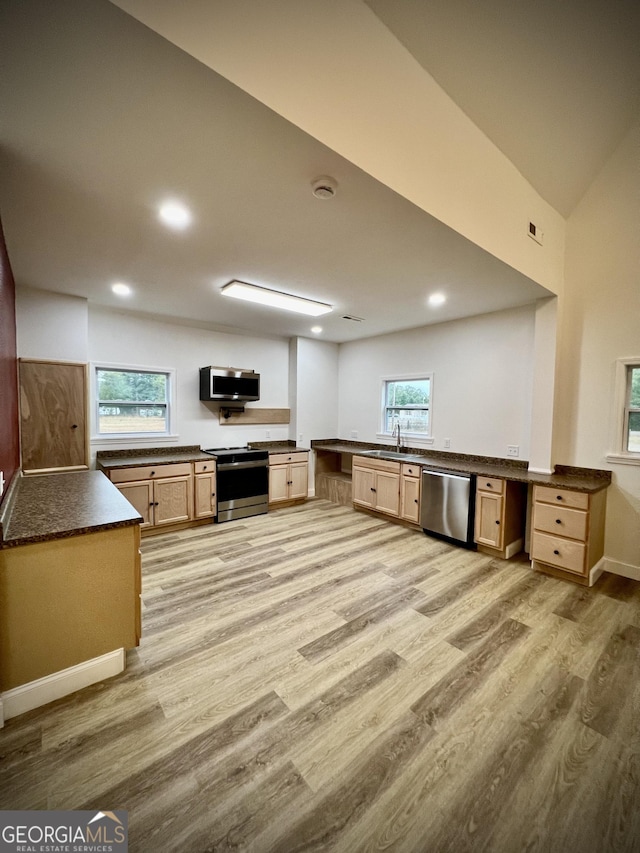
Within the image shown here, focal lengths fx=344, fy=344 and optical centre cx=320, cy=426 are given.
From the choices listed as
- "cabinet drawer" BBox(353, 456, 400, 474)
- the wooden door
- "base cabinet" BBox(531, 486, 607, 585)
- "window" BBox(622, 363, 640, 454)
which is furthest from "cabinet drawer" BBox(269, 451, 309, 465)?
"window" BBox(622, 363, 640, 454)

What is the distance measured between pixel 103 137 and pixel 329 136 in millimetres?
981

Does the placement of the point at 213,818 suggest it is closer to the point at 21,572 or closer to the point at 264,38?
the point at 21,572

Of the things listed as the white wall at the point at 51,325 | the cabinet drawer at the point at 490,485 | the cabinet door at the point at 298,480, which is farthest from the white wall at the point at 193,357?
the cabinet drawer at the point at 490,485

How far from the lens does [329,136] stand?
4.91ft

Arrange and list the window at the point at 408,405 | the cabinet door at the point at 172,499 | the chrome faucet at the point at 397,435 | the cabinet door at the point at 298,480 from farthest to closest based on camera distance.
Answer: the cabinet door at the point at 298,480 → the chrome faucet at the point at 397,435 → the window at the point at 408,405 → the cabinet door at the point at 172,499

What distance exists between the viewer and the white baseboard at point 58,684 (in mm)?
1662

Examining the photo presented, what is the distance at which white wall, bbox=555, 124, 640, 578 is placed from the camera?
10.2 feet

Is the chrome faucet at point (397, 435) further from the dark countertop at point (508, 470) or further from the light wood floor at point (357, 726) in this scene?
the light wood floor at point (357, 726)

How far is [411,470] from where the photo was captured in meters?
4.32

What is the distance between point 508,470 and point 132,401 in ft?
15.1

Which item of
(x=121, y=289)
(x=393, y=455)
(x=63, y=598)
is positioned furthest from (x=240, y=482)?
(x=63, y=598)

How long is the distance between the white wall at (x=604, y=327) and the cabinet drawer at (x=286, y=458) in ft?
10.9

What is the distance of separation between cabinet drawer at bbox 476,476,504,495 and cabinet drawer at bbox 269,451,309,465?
2641mm

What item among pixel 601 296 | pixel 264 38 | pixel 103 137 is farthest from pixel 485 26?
pixel 601 296
